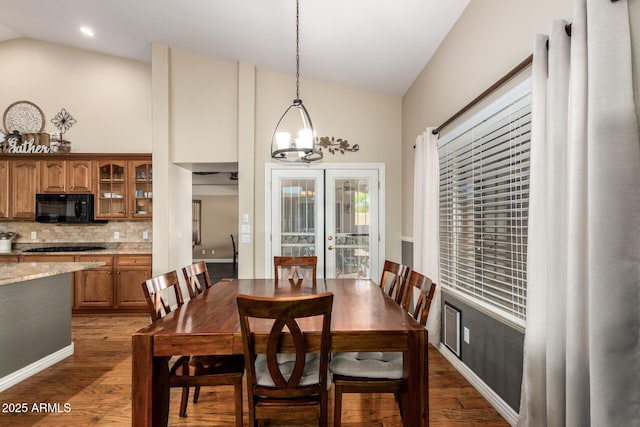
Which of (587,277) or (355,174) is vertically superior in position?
(355,174)

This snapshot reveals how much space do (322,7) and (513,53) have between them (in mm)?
1626

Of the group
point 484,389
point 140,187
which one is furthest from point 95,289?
point 484,389

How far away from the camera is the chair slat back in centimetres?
133

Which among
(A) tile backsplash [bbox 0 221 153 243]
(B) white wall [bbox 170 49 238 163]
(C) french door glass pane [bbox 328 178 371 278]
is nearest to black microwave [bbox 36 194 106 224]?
(A) tile backsplash [bbox 0 221 153 243]

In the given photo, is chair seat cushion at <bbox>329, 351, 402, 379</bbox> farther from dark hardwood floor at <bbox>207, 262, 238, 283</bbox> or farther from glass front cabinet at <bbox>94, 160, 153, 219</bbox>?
dark hardwood floor at <bbox>207, 262, 238, 283</bbox>

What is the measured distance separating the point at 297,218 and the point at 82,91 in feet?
11.9

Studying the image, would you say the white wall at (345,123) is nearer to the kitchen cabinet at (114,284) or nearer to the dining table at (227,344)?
the kitchen cabinet at (114,284)

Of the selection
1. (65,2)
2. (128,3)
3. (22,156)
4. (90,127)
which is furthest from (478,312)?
(22,156)

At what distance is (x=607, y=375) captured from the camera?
1110 millimetres

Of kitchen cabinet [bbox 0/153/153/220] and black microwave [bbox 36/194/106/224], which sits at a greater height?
kitchen cabinet [bbox 0/153/153/220]

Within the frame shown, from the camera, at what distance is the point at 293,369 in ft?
4.89

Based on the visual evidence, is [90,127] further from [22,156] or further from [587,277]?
[587,277]

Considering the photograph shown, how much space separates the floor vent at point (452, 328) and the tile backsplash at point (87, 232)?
4.10 m

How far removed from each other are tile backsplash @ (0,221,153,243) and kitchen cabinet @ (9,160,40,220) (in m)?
0.36
